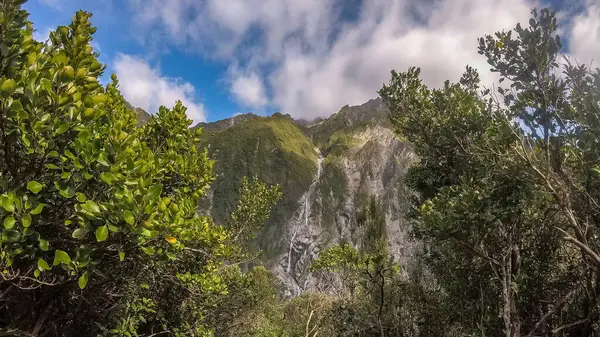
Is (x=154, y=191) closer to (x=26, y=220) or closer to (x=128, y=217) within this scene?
(x=128, y=217)

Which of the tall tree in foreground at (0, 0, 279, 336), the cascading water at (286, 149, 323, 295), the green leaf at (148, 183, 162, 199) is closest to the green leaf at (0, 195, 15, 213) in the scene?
the tall tree in foreground at (0, 0, 279, 336)

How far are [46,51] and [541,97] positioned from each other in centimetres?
599

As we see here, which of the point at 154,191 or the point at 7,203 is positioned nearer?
the point at 7,203

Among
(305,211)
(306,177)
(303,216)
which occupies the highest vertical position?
(306,177)

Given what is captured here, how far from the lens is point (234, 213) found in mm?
9406

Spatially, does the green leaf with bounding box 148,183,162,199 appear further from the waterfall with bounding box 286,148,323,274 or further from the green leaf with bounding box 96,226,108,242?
the waterfall with bounding box 286,148,323,274

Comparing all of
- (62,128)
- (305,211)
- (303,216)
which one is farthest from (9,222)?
(305,211)

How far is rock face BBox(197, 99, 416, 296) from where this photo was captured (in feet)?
270

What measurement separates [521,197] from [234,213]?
20.9 ft

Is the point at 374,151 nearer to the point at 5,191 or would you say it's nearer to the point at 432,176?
the point at 432,176

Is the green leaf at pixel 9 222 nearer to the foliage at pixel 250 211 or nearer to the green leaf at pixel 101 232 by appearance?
the green leaf at pixel 101 232

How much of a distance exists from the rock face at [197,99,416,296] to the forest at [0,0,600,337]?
62.2 meters

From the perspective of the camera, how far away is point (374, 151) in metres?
110

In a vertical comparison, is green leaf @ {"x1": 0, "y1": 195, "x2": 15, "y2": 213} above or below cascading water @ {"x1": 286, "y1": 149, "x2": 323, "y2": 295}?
below
